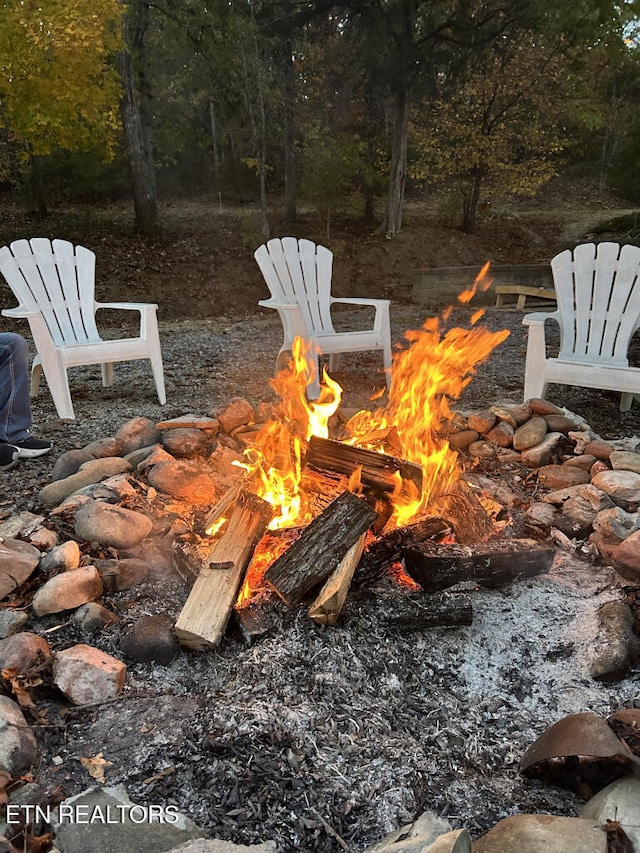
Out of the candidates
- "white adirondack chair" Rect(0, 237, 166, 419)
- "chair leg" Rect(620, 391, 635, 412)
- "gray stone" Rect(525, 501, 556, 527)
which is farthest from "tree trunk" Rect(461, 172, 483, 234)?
"gray stone" Rect(525, 501, 556, 527)

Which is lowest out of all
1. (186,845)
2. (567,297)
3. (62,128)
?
(186,845)

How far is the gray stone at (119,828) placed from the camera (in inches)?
49.0

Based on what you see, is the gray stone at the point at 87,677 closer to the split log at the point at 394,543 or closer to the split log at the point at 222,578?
the split log at the point at 222,578

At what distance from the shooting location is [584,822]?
1.21 meters

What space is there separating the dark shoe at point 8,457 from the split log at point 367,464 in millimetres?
1646

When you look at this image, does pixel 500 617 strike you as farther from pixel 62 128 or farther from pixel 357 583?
pixel 62 128

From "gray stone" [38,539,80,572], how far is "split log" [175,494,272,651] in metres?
0.45

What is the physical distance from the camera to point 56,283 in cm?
420

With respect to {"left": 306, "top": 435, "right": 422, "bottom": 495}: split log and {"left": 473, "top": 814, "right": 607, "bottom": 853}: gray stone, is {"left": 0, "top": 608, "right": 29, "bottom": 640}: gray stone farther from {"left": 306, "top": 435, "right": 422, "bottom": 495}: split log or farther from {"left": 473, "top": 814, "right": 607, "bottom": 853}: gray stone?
{"left": 473, "top": 814, "right": 607, "bottom": 853}: gray stone

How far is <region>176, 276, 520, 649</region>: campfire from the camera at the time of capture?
191 cm

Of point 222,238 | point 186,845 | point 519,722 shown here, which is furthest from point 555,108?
point 186,845

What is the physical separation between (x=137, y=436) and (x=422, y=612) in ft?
5.38

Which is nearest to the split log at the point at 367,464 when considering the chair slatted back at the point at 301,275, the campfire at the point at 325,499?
the campfire at the point at 325,499

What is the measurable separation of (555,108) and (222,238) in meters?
5.62
